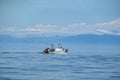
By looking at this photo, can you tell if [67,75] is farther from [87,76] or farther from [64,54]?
[64,54]

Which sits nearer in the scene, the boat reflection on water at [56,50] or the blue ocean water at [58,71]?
the blue ocean water at [58,71]

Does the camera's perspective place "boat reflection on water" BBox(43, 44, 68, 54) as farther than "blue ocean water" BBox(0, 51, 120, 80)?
Yes

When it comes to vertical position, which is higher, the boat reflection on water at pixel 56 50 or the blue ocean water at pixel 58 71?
the boat reflection on water at pixel 56 50

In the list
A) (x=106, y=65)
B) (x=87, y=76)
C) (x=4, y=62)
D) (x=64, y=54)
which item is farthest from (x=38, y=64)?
(x=64, y=54)

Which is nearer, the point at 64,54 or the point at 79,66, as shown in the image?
the point at 79,66

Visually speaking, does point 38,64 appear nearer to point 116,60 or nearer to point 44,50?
point 116,60

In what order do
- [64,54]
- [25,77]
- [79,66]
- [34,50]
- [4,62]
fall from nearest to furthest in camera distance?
[25,77], [79,66], [4,62], [64,54], [34,50]

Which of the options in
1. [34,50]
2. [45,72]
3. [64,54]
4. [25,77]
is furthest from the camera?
[34,50]

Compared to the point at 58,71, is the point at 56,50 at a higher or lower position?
higher

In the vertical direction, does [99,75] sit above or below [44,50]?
below

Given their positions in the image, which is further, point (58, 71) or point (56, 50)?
point (56, 50)

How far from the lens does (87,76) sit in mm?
9359

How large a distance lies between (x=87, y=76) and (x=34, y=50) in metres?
8.67

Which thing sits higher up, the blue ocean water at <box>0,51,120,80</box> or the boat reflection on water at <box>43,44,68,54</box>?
the boat reflection on water at <box>43,44,68,54</box>
